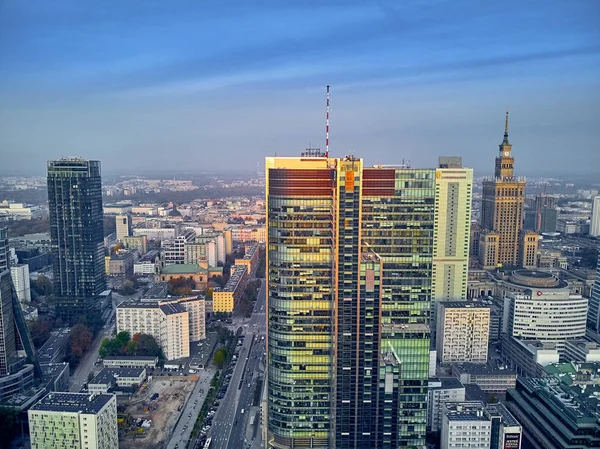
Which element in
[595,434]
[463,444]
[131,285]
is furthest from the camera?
[131,285]

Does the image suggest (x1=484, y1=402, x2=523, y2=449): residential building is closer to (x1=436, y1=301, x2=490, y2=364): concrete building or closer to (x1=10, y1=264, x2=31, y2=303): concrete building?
(x1=436, y1=301, x2=490, y2=364): concrete building

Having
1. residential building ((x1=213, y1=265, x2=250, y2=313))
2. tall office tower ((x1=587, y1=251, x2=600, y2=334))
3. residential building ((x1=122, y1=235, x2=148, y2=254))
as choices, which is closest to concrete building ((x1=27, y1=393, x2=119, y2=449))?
residential building ((x1=213, y1=265, x2=250, y2=313))

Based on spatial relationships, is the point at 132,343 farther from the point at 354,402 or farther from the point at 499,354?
the point at 499,354

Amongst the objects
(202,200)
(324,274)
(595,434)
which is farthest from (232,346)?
(202,200)

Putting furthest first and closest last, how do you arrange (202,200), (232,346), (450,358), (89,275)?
(202,200) < (89,275) < (232,346) < (450,358)

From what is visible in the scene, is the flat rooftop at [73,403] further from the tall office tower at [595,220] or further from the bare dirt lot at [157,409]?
the tall office tower at [595,220]

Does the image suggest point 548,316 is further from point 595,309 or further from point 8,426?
point 8,426
